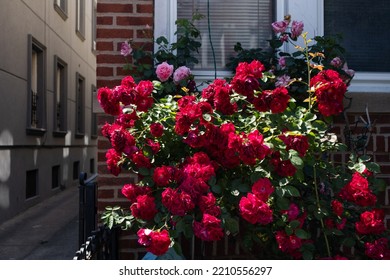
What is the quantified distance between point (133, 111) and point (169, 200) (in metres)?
0.61

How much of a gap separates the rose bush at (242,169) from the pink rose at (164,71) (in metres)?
0.48

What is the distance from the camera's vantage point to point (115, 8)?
13.4ft

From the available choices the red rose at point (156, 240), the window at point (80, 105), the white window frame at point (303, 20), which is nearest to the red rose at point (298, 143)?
the red rose at point (156, 240)

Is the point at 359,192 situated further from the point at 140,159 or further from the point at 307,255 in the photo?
the point at 140,159

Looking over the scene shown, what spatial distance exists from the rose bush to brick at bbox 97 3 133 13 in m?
1.12

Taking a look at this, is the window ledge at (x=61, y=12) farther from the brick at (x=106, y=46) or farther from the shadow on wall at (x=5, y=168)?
the brick at (x=106, y=46)

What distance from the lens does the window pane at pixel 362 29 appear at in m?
4.29

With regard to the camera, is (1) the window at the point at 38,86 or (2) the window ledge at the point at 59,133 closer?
(1) the window at the point at 38,86

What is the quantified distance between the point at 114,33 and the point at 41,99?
8.43m

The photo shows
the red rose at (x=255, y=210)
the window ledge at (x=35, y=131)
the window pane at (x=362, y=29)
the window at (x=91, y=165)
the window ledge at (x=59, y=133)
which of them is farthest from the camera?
the window at (x=91, y=165)

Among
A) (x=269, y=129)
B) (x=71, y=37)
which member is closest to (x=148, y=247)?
(x=269, y=129)

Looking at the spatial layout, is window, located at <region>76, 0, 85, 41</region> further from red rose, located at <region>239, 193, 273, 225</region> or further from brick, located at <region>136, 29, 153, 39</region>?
red rose, located at <region>239, 193, 273, 225</region>

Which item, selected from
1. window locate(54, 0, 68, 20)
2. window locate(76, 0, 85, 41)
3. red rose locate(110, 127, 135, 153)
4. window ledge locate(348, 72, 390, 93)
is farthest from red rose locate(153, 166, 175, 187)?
window locate(76, 0, 85, 41)

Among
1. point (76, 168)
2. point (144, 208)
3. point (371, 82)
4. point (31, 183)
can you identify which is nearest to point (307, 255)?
point (144, 208)
